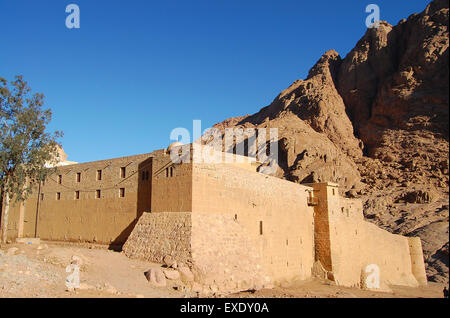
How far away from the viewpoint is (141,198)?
22.7 m

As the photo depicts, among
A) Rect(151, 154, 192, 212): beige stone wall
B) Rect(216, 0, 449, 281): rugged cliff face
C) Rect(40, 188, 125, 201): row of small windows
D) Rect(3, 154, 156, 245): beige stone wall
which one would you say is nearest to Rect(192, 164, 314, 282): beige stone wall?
Rect(151, 154, 192, 212): beige stone wall

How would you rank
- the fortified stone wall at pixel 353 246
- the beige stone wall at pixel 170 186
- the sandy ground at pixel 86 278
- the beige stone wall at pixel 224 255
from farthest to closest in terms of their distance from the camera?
the fortified stone wall at pixel 353 246 → the beige stone wall at pixel 170 186 → the beige stone wall at pixel 224 255 → the sandy ground at pixel 86 278

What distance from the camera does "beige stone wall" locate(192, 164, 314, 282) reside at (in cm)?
1973

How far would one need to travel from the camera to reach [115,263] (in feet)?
58.0

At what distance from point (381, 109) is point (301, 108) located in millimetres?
12261

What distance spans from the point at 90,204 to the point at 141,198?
4932mm

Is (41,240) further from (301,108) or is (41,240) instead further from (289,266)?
(301,108)

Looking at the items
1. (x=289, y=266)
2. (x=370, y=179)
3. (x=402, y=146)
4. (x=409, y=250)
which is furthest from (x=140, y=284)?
(x=402, y=146)

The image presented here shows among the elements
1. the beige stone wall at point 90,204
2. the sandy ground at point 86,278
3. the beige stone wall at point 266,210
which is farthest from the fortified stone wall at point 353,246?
the beige stone wall at point 90,204

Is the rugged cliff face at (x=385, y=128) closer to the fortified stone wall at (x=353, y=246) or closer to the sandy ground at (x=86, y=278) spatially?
the fortified stone wall at (x=353, y=246)

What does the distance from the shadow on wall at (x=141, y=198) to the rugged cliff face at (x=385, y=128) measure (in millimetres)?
28404

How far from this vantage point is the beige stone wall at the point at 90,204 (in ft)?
75.7

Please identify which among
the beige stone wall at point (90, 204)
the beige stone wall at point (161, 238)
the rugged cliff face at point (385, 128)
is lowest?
the beige stone wall at point (161, 238)

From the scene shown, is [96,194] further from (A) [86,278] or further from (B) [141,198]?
(A) [86,278]
